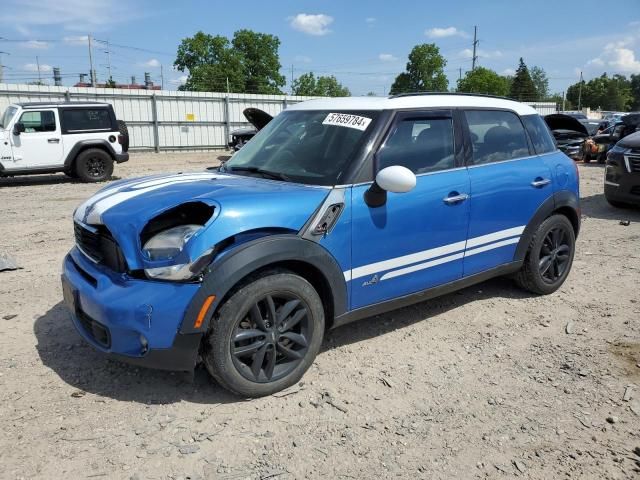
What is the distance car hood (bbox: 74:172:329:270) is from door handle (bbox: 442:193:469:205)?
1.01 metres

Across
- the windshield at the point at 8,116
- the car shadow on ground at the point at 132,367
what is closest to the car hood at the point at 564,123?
the car shadow on ground at the point at 132,367

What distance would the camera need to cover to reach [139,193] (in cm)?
319

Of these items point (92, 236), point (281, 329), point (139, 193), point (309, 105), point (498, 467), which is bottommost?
point (498, 467)

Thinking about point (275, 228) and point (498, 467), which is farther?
point (275, 228)

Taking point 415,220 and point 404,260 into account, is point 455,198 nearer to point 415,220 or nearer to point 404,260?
point 415,220

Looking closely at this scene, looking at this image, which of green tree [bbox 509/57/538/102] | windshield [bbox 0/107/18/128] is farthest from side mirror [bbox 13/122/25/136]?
green tree [bbox 509/57/538/102]

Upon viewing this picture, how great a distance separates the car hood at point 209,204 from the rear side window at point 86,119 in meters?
10.6

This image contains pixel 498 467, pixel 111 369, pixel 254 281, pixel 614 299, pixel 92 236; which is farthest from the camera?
pixel 614 299

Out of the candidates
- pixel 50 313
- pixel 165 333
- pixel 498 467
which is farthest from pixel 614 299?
pixel 50 313

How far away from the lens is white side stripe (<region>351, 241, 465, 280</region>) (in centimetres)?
333

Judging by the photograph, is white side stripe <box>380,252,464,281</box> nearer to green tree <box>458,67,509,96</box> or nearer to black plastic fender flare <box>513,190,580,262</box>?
black plastic fender flare <box>513,190,580,262</box>

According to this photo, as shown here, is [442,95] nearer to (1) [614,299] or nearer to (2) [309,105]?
(2) [309,105]

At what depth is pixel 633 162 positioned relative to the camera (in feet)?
27.6

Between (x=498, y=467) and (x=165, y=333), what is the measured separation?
5.93 feet
